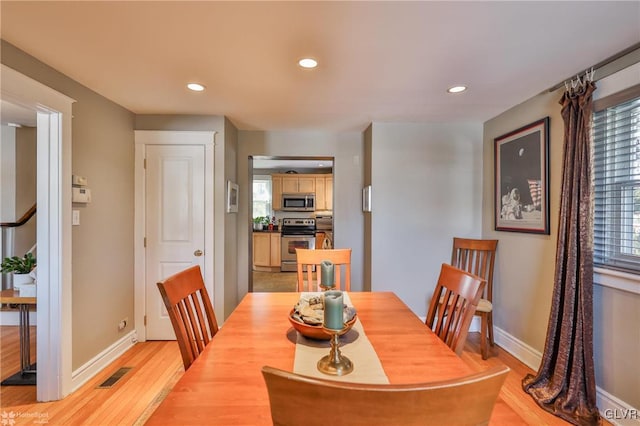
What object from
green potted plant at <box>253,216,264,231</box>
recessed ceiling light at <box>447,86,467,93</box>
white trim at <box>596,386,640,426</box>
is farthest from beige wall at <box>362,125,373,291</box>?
green potted plant at <box>253,216,264,231</box>

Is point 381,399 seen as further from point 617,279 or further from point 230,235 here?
point 230,235

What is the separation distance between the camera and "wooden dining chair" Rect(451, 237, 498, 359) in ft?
8.48

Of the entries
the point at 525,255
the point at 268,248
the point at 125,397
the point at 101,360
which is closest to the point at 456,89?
the point at 525,255

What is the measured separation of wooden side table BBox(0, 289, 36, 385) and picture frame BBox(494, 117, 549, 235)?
12.9 feet

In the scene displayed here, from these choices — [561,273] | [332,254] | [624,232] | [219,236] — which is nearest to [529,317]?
[561,273]

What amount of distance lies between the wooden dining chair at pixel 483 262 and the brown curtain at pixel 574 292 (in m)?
0.53

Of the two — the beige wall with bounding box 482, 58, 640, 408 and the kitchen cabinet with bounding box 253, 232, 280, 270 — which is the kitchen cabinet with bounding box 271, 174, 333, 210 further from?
the beige wall with bounding box 482, 58, 640, 408

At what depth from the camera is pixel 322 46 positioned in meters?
1.65

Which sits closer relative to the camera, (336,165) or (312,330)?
(312,330)

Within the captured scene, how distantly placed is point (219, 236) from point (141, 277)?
861 mm

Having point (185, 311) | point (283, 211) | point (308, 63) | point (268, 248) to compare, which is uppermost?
point (308, 63)

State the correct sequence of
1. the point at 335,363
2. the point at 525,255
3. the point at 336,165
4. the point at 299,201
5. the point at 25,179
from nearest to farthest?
the point at 335,363, the point at 525,255, the point at 25,179, the point at 336,165, the point at 299,201

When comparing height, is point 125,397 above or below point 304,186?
below

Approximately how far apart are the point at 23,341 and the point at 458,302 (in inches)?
120
